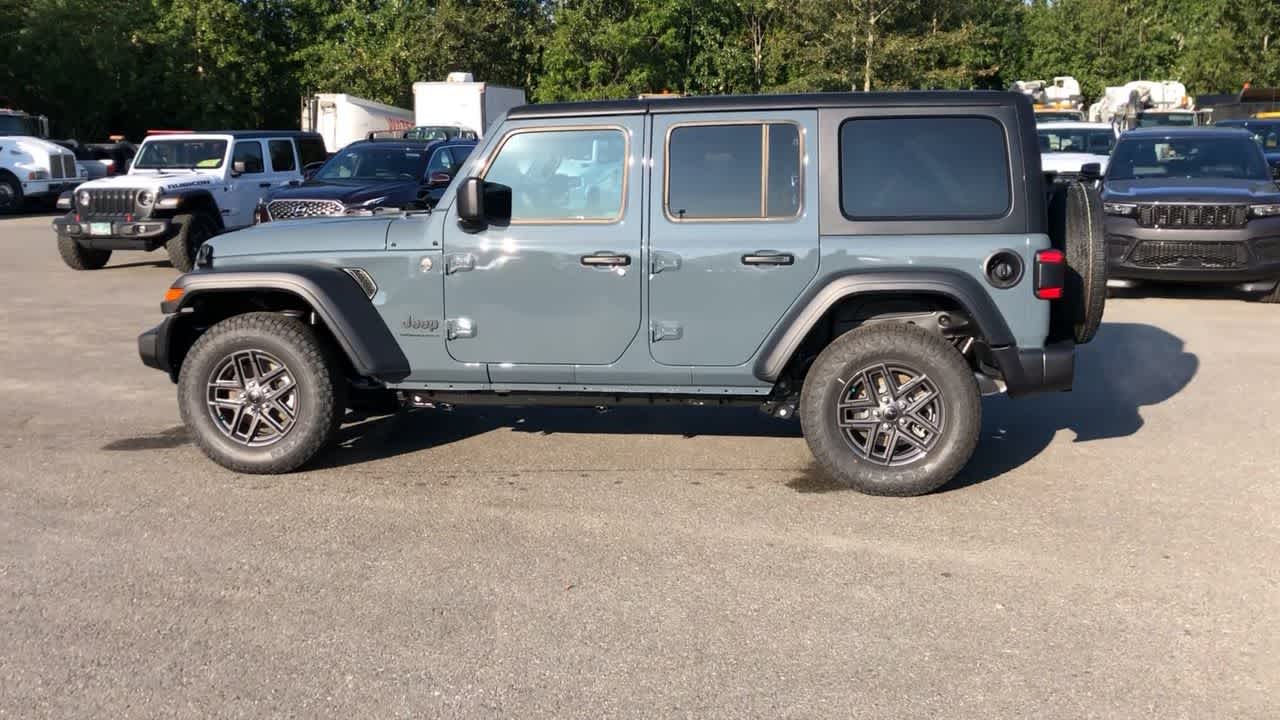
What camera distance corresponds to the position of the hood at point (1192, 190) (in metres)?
12.0

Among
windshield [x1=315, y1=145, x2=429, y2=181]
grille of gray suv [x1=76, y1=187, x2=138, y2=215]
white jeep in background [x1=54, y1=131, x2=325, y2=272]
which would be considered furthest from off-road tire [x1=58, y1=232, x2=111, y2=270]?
windshield [x1=315, y1=145, x2=429, y2=181]

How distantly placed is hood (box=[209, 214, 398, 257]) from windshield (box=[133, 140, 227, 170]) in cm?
1059

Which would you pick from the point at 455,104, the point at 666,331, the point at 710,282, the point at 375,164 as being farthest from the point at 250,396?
the point at 455,104

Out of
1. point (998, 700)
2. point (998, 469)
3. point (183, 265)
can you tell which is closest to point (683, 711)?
point (998, 700)

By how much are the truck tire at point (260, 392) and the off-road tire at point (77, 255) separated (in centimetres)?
1073

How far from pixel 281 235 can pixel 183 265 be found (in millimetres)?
9560

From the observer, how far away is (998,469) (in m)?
6.49

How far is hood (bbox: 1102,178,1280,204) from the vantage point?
39.3 ft

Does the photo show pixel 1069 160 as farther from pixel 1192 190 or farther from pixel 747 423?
pixel 747 423

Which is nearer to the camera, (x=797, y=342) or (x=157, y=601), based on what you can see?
(x=157, y=601)

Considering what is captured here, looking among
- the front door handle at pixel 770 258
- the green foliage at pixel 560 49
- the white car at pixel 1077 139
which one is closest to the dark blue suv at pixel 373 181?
the front door handle at pixel 770 258

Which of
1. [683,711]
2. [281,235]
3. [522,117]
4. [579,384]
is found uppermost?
[522,117]

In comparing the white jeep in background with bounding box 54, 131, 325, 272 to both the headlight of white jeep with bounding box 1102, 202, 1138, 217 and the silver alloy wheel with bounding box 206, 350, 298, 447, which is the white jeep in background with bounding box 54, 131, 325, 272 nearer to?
the silver alloy wheel with bounding box 206, 350, 298, 447

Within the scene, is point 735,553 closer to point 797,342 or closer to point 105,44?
point 797,342
